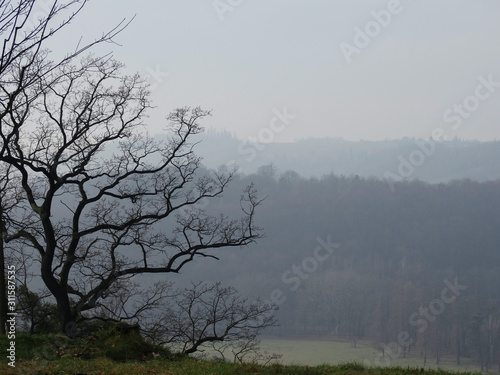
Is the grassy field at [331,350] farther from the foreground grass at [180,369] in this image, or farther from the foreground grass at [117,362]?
the foreground grass at [180,369]

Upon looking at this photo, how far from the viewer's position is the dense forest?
7294 cm

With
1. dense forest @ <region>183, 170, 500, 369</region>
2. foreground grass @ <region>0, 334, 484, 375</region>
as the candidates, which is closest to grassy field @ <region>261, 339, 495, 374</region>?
dense forest @ <region>183, 170, 500, 369</region>

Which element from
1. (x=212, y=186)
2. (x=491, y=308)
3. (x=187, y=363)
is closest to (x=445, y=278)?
(x=491, y=308)

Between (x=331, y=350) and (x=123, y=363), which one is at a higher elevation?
(x=123, y=363)

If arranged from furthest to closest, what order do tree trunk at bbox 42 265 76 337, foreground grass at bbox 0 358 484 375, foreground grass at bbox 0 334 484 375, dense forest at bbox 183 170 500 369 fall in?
1. dense forest at bbox 183 170 500 369
2. tree trunk at bbox 42 265 76 337
3. foreground grass at bbox 0 334 484 375
4. foreground grass at bbox 0 358 484 375

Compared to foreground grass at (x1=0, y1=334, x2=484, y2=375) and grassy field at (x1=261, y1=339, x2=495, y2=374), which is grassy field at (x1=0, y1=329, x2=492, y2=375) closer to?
foreground grass at (x1=0, y1=334, x2=484, y2=375)

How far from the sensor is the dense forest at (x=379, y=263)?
72938 millimetres

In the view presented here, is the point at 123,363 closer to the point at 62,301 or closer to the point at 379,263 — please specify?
the point at 62,301

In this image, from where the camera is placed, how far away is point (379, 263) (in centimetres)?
10800

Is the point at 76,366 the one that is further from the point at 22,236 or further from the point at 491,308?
the point at 491,308

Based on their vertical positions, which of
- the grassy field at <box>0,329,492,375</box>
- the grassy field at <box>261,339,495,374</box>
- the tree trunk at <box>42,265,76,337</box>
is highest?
the tree trunk at <box>42,265,76,337</box>

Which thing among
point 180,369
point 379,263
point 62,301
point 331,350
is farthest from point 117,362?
point 379,263

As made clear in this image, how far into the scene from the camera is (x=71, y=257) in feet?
49.7

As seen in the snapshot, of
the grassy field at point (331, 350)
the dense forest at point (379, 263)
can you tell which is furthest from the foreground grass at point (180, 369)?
the dense forest at point (379, 263)
